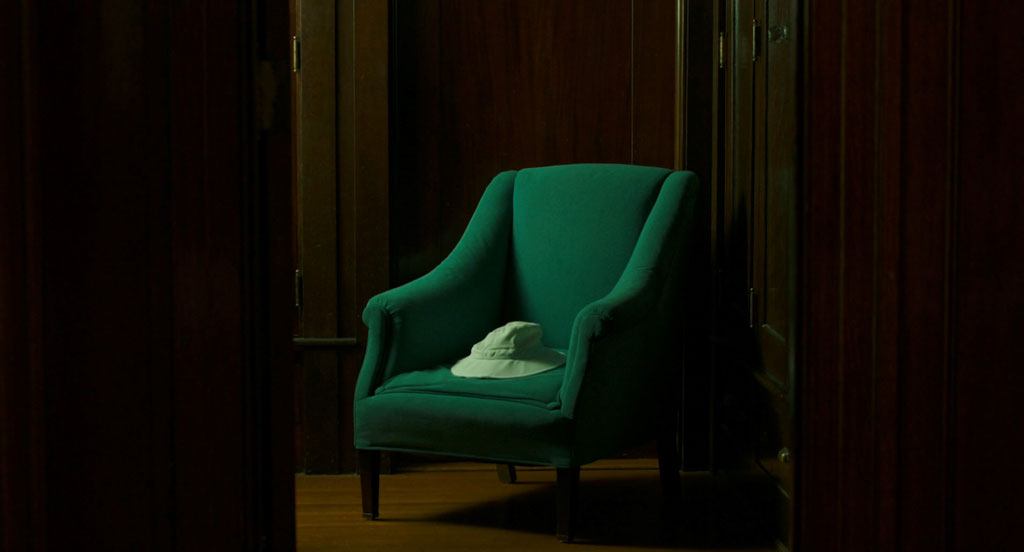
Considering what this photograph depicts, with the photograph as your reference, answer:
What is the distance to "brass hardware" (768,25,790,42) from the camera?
239cm

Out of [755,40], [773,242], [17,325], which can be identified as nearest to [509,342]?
[773,242]

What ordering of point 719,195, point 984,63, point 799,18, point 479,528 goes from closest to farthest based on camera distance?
point 984,63 < point 799,18 < point 479,528 < point 719,195

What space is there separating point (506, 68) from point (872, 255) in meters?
2.07

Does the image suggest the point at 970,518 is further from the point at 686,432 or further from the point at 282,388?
the point at 686,432

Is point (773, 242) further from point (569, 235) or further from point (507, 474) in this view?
point (507, 474)

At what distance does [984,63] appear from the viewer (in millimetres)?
1468

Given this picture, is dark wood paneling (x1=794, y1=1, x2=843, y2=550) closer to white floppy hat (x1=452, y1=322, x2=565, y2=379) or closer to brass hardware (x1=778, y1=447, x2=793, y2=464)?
brass hardware (x1=778, y1=447, x2=793, y2=464)

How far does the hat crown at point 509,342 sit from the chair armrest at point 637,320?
202 mm

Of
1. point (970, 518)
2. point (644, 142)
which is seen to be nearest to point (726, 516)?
point (644, 142)

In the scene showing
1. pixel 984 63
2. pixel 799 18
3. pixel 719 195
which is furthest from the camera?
pixel 719 195

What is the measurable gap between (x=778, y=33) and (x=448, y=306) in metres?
1.11

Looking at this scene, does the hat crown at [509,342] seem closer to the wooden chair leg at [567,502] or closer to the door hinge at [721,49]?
the wooden chair leg at [567,502]

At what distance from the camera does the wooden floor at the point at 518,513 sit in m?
2.68

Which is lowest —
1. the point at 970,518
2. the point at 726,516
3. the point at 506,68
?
the point at 726,516
